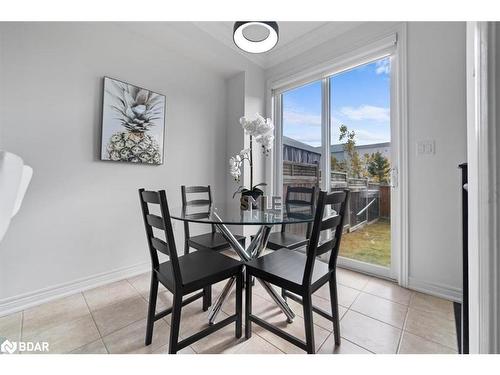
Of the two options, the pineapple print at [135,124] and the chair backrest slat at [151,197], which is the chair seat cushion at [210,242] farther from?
the pineapple print at [135,124]

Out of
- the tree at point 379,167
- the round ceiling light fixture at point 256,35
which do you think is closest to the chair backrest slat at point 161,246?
the round ceiling light fixture at point 256,35

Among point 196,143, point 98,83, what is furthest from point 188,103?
point 98,83

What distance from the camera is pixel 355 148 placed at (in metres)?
2.40

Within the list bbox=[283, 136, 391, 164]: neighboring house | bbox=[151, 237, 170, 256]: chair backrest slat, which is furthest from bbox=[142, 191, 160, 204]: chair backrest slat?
bbox=[283, 136, 391, 164]: neighboring house

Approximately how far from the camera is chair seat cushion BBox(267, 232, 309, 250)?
5.77 feet

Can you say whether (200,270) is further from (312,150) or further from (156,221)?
(312,150)

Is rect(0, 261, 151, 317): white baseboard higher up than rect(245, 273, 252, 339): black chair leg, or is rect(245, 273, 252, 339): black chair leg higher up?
rect(245, 273, 252, 339): black chair leg

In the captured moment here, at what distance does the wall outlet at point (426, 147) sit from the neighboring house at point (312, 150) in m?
0.28

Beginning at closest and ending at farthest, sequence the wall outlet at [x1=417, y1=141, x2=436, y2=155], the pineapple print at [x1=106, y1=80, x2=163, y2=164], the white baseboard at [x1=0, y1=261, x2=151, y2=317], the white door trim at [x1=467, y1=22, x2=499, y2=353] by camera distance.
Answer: the white door trim at [x1=467, y1=22, x2=499, y2=353] < the white baseboard at [x1=0, y1=261, x2=151, y2=317] < the wall outlet at [x1=417, y1=141, x2=436, y2=155] < the pineapple print at [x1=106, y1=80, x2=163, y2=164]

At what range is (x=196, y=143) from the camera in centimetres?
279

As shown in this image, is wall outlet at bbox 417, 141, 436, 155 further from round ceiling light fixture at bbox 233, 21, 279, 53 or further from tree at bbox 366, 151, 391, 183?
round ceiling light fixture at bbox 233, 21, 279, 53

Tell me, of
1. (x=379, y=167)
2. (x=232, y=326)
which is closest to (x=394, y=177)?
(x=379, y=167)

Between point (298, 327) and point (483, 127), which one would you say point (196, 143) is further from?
point (483, 127)
